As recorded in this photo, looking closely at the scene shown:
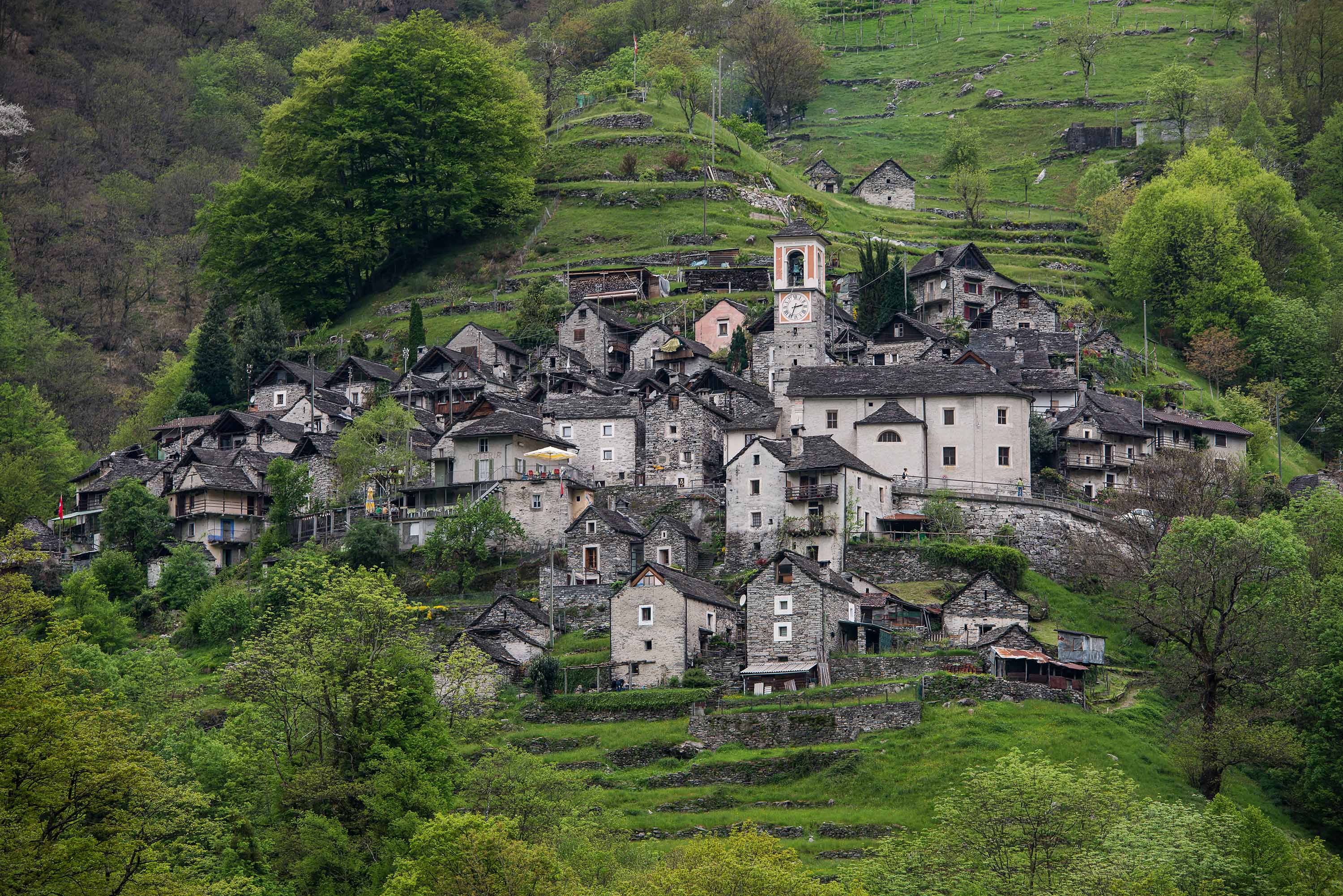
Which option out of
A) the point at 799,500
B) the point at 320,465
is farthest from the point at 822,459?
the point at 320,465

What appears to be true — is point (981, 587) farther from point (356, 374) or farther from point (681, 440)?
point (356, 374)

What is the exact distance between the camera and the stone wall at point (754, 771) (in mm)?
64312

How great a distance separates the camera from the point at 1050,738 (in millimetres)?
63656

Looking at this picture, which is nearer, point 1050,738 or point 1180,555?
point 1050,738

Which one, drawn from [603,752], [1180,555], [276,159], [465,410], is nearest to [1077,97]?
[276,159]

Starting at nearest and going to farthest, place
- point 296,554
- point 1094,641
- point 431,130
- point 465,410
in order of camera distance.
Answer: point 1094,641, point 296,554, point 465,410, point 431,130

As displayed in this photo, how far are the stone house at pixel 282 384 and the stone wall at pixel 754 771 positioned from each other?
4500 cm

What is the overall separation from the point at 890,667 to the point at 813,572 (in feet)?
16.8

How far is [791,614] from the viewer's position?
232ft

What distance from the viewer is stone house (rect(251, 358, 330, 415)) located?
4023 inches

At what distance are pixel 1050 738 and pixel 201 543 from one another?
148 feet

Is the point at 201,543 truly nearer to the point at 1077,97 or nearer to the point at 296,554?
the point at 296,554

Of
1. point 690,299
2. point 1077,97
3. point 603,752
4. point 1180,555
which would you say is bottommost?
point 603,752

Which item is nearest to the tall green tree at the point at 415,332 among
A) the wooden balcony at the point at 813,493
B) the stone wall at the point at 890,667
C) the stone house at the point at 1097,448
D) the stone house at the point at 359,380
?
the stone house at the point at 359,380
